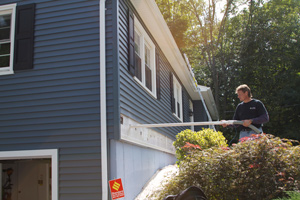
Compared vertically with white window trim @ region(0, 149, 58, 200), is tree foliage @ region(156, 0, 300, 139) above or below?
above

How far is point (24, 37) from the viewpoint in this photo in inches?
245

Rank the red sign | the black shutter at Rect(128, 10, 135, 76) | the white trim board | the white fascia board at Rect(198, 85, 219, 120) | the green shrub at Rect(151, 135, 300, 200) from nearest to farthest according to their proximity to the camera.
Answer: the green shrub at Rect(151, 135, 300, 200) < the red sign < the white trim board < the black shutter at Rect(128, 10, 135, 76) < the white fascia board at Rect(198, 85, 219, 120)

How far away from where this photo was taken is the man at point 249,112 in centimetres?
530

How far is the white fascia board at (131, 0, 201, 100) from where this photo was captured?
7491mm

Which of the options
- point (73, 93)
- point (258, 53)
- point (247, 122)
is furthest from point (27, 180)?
point (258, 53)

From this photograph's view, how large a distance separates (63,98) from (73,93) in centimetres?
20

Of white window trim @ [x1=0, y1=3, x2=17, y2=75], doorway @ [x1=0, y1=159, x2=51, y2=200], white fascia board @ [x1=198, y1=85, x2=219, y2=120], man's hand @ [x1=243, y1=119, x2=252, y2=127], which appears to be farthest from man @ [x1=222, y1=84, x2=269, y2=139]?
white fascia board @ [x1=198, y1=85, x2=219, y2=120]

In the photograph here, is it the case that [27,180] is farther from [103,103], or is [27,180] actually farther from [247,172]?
[247,172]

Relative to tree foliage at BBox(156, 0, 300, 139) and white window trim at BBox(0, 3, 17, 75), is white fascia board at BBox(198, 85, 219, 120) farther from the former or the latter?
white window trim at BBox(0, 3, 17, 75)

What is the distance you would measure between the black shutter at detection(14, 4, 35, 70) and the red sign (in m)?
2.61

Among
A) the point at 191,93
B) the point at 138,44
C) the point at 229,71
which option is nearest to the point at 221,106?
the point at 229,71

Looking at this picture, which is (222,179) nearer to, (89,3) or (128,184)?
(128,184)

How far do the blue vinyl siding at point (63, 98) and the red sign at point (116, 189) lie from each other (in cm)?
30

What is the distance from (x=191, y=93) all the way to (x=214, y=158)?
12.3 meters
